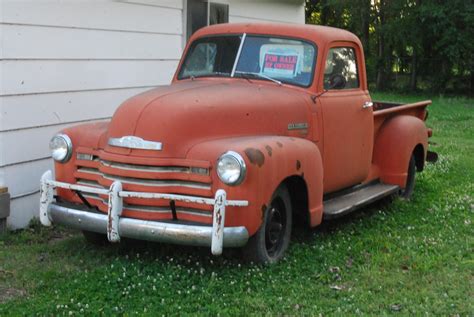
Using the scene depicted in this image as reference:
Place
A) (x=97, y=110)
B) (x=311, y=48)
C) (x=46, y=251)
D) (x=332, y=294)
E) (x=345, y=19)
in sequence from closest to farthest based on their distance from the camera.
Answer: (x=332, y=294), (x=46, y=251), (x=311, y=48), (x=97, y=110), (x=345, y=19)

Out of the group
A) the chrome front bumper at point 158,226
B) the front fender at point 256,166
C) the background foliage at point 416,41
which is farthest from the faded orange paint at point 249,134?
the background foliage at point 416,41

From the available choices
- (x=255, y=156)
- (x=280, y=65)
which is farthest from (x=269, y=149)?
(x=280, y=65)

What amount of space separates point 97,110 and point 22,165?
47.8 inches

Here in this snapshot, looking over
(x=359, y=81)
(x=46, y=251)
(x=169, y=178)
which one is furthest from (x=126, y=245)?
(x=359, y=81)

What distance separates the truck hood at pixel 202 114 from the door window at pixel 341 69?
1.64 feet

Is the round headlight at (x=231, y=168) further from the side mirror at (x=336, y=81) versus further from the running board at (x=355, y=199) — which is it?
the side mirror at (x=336, y=81)

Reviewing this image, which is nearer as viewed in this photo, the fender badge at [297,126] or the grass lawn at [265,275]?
the grass lawn at [265,275]

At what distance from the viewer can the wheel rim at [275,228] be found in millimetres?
5109

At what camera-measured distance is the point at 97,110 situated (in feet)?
23.8

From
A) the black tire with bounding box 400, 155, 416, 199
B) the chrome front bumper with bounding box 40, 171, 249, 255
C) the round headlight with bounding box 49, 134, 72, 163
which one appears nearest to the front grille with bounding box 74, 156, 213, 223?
the chrome front bumper with bounding box 40, 171, 249, 255

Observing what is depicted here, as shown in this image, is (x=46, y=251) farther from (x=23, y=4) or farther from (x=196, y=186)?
(x=23, y=4)

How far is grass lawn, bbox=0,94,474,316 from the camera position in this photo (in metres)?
4.39

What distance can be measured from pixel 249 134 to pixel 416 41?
2334 centimetres

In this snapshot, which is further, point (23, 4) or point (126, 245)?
point (23, 4)
